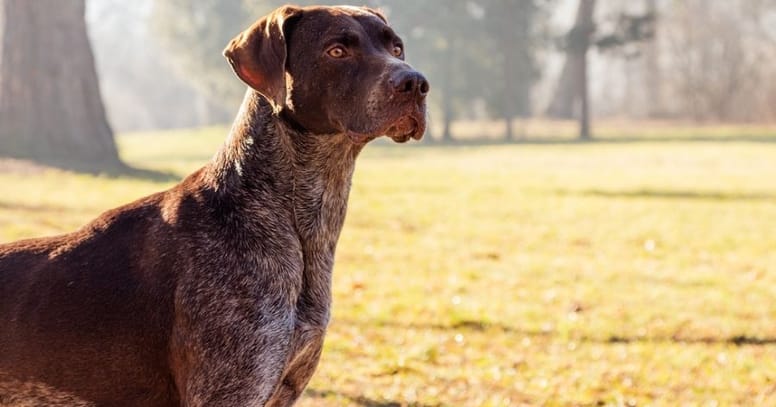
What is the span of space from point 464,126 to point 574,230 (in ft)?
113

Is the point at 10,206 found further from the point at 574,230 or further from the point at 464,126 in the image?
the point at 464,126

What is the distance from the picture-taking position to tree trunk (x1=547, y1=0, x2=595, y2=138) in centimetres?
4016

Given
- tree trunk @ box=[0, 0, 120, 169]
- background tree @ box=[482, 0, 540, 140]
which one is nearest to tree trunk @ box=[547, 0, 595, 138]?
background tree @ box=[482, 0, 540, 140]

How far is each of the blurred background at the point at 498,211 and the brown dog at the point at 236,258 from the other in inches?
94.6

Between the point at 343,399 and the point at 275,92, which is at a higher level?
the point at 275,92

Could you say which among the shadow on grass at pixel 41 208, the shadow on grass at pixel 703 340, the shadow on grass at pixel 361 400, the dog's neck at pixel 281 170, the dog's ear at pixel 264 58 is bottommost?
the shadow on grass at pixel 703 340

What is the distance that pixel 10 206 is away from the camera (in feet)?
40.8

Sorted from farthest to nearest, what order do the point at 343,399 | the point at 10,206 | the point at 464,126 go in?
1. the point at 464,126
2. the point at 10,206
3. the point at 343,399

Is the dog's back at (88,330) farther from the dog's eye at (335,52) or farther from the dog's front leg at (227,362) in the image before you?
the dog's eye at (335,52)

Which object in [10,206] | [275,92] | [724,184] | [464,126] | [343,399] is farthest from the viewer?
[464,126]

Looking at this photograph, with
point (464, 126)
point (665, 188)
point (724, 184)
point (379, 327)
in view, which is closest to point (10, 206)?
point (379, 327)

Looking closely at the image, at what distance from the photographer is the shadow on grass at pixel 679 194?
57.5 feet

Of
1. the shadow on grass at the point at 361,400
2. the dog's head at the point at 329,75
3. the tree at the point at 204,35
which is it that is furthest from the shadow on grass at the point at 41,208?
the tree at the point at 204,35

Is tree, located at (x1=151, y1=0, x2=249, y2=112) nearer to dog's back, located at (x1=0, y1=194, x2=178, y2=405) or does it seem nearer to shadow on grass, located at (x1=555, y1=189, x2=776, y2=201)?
shadow on grass, located at (x1=555, y1=189, x2=776, y2=201)
